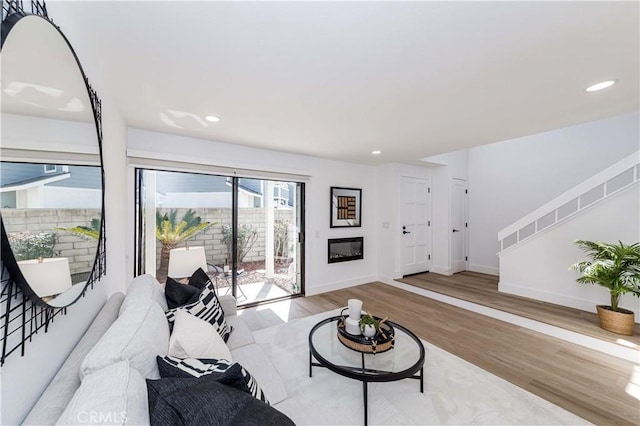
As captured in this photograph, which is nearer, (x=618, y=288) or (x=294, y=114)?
(x=294, y=114)

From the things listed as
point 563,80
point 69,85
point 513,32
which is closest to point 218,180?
point 69,85

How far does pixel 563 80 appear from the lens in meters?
1.75

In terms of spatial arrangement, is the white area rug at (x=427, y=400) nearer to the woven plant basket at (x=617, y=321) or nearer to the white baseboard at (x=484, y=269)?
the woven plant basket at (x=617, y=321)

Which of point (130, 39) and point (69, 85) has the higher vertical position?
point (130, 39)

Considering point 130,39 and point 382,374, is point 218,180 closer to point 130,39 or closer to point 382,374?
point 130,39

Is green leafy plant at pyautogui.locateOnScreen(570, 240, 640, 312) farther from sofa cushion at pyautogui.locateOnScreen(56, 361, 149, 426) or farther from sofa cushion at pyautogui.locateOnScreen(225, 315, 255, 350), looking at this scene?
sofa cushion at pyautogui.locateOnScreen(56, 361, 149, 426)

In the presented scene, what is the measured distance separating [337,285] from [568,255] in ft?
10.7

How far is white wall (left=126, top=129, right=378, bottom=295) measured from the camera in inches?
115

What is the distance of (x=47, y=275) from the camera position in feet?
2.54

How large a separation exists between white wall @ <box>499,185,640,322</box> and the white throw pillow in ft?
13.7

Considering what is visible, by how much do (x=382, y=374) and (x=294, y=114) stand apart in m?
Result: 2.19

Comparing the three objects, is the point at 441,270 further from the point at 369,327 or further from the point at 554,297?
the point at 369,327

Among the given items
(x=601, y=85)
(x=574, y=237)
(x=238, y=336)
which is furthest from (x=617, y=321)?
(x=238, y=336)

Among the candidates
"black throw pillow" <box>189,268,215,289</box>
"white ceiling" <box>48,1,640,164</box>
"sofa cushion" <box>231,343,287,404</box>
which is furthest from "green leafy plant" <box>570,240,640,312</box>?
"black throw pillow" <box>189,268,215,289</box>
